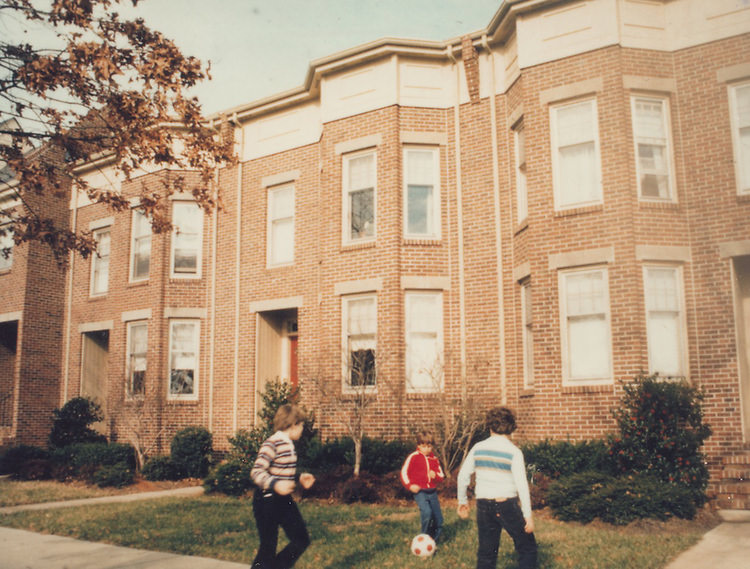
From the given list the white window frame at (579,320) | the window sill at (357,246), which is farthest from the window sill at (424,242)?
the white window frame at (579,320)

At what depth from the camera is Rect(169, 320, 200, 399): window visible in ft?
64.8

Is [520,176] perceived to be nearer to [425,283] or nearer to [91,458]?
[425,283]

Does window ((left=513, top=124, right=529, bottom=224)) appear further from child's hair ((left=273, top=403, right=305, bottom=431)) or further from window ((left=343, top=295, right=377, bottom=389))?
child's hair ((left=273, top=403, right=305, bottom=431))

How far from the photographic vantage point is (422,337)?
51.6 feet

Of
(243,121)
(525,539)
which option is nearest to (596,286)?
(525,539)

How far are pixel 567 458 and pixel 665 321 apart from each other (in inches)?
125

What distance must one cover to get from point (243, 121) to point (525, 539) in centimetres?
1591

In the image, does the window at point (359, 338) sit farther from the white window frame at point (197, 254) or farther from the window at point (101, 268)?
the window at point (101, 268)

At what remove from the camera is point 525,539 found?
249 inches

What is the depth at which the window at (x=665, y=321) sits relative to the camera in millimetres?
13047

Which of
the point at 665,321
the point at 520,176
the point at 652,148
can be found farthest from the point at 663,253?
the point at 520,176

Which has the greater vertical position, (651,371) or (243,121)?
(243,121)

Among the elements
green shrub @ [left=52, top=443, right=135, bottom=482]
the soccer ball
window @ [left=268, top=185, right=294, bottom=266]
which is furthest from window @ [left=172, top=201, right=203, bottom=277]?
the soccer ball

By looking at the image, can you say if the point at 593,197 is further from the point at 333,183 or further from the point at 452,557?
the point at 452,557
